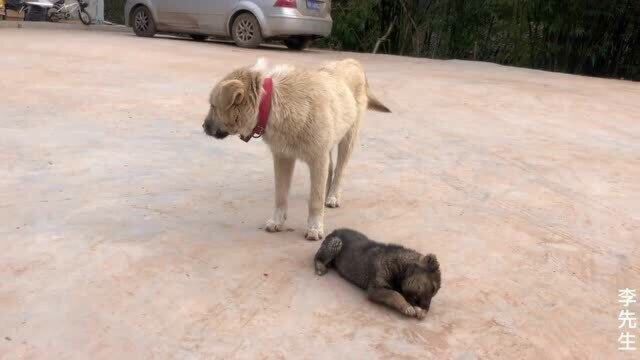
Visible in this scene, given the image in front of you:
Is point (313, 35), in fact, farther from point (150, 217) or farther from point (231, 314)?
point (231, 314)

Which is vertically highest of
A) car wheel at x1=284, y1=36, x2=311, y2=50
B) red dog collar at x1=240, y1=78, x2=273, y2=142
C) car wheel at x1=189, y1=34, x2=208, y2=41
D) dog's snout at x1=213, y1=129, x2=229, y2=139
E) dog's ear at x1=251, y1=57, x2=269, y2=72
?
dog's ear at x1=251, y1=57, x2=269, y2=72

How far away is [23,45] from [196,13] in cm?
409

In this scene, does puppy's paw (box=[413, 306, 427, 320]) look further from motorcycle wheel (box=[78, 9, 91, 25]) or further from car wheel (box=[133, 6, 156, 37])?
motorcycle wheel (box=[78, 9, 91, 25])

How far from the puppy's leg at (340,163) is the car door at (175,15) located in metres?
10.9

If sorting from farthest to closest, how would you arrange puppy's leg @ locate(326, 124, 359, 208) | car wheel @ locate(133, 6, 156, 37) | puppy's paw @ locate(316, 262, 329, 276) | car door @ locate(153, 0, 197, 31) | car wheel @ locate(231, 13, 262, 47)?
car wheel @ locate(133, 6, 156, 37), car door @ locate(153, 0, 197, 31), car wheel @ locate(231, 13, 262, 47), puppy's leg @ locate(326, 124, 359, 208), puppy's paw @ locate(316, 262, 329, 276)

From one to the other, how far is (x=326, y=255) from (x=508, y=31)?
1373 cm

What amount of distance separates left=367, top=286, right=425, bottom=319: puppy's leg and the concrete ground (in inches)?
1.6

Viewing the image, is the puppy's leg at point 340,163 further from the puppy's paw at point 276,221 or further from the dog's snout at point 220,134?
the dog's snout at point 220,134

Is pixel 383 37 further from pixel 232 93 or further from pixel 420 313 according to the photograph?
pixel 420 313

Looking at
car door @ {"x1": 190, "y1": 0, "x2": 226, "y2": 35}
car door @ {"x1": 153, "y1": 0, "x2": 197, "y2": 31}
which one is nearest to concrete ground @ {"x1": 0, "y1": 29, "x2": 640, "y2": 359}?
car door @ {"x1": 190, "y1": 0, "x2": 226, "y2": 35}

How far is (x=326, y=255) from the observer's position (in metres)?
3.10

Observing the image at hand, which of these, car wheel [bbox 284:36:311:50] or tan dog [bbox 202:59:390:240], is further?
car wheel [bbox 284:36:311:50]

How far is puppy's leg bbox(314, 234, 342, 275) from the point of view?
3.09 m

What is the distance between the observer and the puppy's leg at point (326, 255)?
10.1 ft
